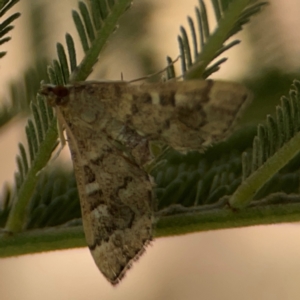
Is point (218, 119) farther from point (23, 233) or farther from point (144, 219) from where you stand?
point (23, 233)

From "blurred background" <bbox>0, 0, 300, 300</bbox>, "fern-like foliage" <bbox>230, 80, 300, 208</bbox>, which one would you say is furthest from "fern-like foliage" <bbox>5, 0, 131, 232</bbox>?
"blurred background" <bbox>0, 0, 300, 300</bbox>

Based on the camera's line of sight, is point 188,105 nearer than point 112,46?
Yes

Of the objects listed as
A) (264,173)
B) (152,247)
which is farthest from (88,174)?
(152,247)

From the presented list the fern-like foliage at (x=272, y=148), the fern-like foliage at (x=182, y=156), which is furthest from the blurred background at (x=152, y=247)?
the fern-like foliage at (x=272, y=148)

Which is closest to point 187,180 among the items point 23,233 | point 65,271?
point 23,233

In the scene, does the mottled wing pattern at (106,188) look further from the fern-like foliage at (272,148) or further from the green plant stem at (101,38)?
the fern-like foliage at (272,148)
